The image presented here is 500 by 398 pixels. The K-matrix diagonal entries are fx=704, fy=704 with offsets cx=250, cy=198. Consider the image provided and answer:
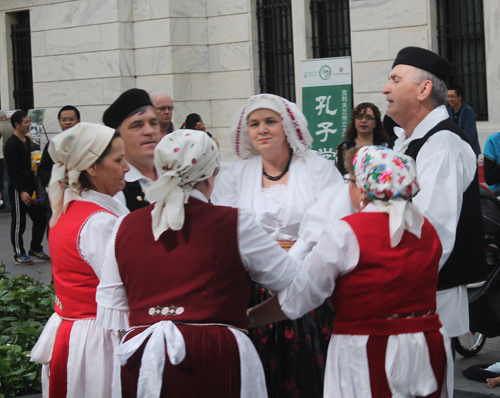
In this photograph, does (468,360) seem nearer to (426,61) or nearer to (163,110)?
(426,61)

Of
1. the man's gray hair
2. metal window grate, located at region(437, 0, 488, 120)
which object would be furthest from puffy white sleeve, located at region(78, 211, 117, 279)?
metal window grate, located at region(437, 0, 488, 120)

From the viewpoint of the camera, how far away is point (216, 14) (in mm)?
13547

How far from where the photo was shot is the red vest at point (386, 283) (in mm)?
2637

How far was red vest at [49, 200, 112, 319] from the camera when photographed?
2906 mm

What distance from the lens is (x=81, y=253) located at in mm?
2875

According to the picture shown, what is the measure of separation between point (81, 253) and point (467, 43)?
968 cm

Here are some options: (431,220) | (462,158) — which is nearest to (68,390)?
(431,220)

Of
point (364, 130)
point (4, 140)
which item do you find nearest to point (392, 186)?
point (364, 130)

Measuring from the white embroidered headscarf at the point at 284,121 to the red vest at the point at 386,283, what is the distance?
1.18m

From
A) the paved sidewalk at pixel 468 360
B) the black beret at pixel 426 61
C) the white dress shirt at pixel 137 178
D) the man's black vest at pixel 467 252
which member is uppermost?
the black beret at pixel 426 61

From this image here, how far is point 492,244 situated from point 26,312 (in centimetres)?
359

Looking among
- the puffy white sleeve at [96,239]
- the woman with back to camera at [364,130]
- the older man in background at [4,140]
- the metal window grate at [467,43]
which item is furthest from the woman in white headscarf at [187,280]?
the older man in background at [4,140]

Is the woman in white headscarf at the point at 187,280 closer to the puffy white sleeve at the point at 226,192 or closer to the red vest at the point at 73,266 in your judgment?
the red vest at the point at 73,266

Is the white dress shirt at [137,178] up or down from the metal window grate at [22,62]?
down
